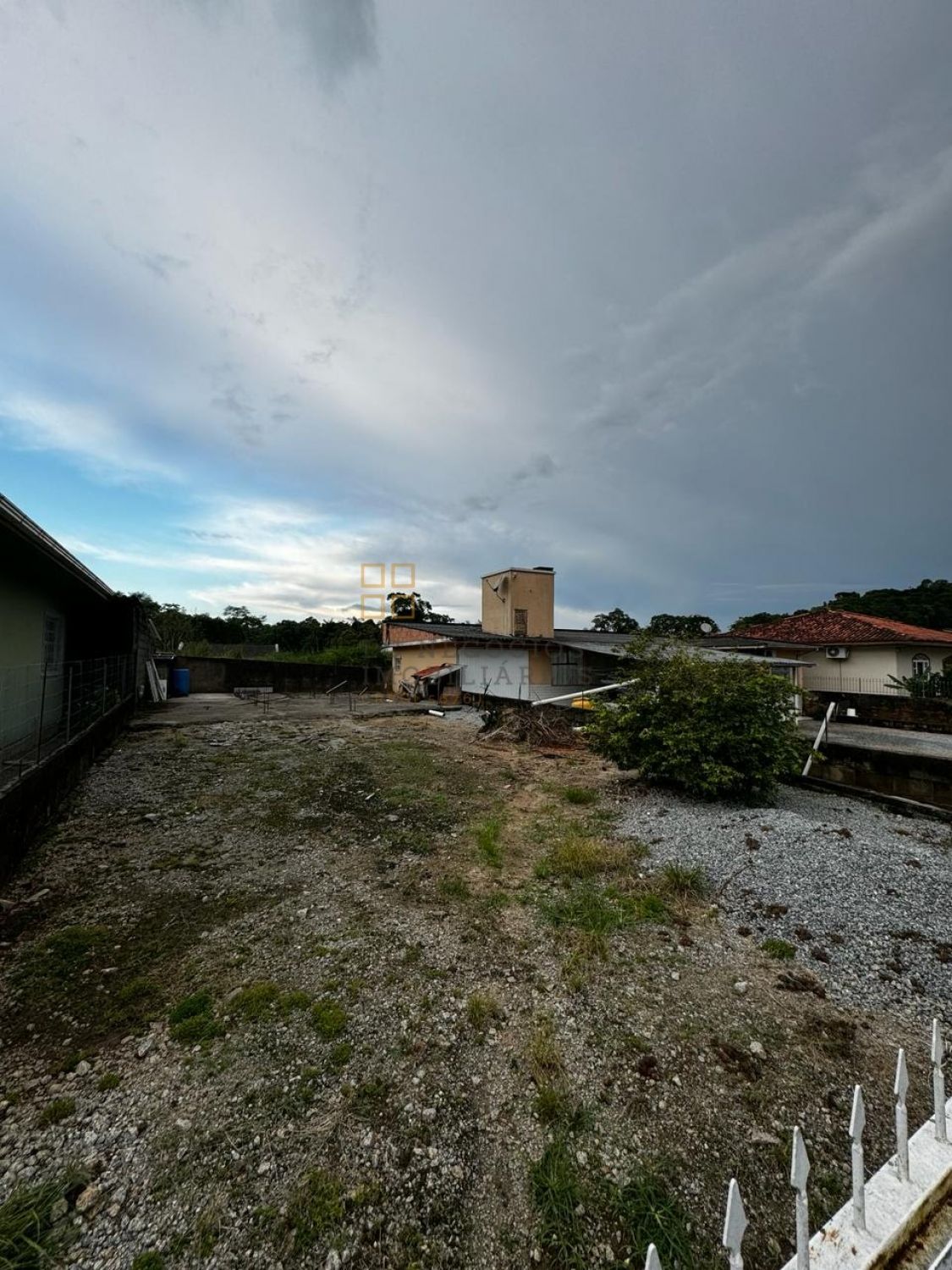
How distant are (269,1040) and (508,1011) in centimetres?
136

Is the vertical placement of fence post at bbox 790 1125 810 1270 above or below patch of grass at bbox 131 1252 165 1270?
above

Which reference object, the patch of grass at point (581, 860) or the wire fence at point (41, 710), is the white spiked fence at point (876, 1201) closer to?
the patch of grass at point (581, 860)

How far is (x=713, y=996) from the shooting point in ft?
10.4

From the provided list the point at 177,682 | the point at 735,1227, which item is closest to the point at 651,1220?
the point at 735,1227

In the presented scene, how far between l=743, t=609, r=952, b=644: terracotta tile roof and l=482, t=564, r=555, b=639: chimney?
34.2 ft

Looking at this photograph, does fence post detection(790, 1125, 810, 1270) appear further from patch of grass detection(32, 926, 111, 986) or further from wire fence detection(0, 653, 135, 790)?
wire fence detection(0, 653, 135, 790)

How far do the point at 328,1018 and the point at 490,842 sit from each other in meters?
2.93

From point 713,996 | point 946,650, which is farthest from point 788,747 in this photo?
point 946,650

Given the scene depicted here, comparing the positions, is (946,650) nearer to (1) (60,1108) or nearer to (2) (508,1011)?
(2) (508,1011)

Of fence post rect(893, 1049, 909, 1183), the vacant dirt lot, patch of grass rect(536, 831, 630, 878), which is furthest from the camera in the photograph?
patch of grass rect(536, 831, 630, 878)

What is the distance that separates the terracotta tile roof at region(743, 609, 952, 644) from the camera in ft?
63.0

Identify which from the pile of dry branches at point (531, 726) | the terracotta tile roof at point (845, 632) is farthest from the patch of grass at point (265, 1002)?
the terracotta tile roof at point (845, 632)

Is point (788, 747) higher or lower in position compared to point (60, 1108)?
higher

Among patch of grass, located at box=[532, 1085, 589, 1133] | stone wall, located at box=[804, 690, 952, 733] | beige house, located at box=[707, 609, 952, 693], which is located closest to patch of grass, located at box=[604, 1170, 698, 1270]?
patch of grass, located at box=[532, 1085, 589, 1133]
